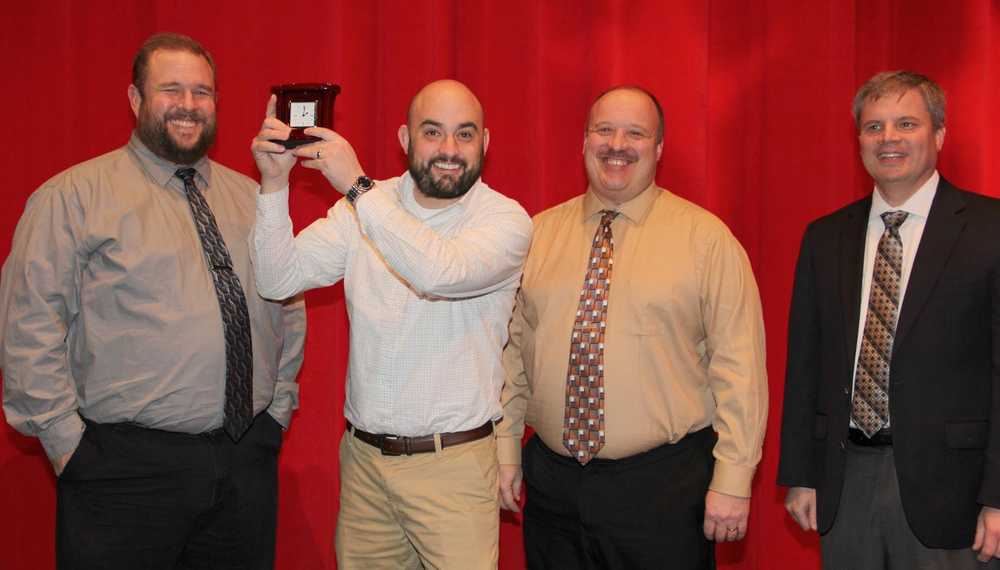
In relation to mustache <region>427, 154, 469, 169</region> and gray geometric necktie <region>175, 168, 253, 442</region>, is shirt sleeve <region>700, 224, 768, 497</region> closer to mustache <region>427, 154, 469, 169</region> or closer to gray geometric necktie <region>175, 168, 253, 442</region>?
mustache <region>427, 154, 469, 169</region>

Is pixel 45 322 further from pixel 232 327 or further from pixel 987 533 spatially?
pixel 987 533

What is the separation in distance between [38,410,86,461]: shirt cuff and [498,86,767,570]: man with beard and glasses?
1.12 m

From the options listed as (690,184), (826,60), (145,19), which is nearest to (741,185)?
(690,184)

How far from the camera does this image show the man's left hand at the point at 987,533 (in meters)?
1.94

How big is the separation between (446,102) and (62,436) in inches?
50.8

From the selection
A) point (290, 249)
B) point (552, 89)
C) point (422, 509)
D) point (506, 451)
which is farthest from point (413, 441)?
point (552, 89)

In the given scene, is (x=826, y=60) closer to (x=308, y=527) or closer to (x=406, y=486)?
(x=406, y=486)

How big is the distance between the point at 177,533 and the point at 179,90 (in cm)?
119

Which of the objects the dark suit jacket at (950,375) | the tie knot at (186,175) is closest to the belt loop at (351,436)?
the tie knot at (186,175)

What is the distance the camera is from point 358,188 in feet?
6.46

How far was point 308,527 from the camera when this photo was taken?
324 cm

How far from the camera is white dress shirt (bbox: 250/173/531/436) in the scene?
2.10m

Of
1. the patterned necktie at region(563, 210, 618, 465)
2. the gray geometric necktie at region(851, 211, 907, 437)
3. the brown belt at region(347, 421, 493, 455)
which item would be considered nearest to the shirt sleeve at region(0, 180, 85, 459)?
the brown belt at region(347, 421, 493, 455)

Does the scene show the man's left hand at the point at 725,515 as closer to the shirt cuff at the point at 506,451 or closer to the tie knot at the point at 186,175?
the shirt cuff at the point at 506,451
